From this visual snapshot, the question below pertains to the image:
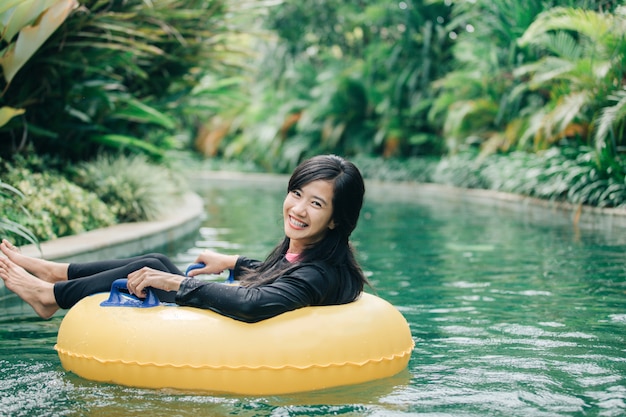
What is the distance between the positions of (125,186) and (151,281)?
247 inches

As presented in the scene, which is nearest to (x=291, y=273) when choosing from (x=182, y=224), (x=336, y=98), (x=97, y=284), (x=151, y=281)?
(x=151, y=281)

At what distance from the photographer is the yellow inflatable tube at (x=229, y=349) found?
145 inches

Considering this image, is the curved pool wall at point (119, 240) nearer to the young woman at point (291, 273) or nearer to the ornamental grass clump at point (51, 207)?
the ornamental grass clump at point (51, 207)

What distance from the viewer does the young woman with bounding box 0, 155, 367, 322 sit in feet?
12.4

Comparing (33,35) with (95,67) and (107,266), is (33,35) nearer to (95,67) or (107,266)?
(95,67)

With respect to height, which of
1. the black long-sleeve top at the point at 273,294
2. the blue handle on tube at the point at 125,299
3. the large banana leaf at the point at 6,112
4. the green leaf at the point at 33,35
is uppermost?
the green leaf at the point at 33,35

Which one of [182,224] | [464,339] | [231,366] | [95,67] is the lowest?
[182,224]

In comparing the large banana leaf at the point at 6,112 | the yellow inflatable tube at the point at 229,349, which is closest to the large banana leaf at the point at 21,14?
the large banana leaf at the point at 6,112

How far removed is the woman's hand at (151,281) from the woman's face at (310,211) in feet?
1.96

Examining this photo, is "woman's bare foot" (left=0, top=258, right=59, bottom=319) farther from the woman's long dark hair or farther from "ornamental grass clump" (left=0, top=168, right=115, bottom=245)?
"ornamental grass clump" (left=0, top=168, right=115, bottom=245)

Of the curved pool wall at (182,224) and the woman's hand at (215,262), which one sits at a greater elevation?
the woman's hand at (215,262)

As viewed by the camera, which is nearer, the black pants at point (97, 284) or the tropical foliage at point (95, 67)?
the black pants at point (97, 284)

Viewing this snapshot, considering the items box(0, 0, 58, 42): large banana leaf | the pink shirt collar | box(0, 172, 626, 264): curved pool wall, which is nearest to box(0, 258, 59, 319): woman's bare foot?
the pink shirt collar

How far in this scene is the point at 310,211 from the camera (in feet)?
13.0
